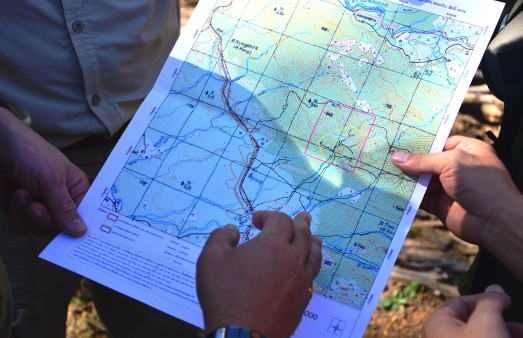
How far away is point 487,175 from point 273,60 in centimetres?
61

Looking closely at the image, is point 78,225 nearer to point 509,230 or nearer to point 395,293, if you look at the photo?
point 509,230

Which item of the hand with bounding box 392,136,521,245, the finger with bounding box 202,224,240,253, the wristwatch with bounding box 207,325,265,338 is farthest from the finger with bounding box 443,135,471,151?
the wristwatch with bounding box 207,325,265,338

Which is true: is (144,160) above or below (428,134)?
below

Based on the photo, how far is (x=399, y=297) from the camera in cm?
288

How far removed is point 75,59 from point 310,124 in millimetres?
702

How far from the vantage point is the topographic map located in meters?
1.49

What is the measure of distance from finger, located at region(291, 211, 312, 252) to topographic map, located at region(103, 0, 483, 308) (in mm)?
75

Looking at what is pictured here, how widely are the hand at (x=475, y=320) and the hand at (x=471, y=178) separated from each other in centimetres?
30

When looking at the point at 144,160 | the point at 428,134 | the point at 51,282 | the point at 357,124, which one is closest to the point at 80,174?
the point at 144,160

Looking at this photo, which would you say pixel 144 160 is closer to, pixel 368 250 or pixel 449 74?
pixel 368 250

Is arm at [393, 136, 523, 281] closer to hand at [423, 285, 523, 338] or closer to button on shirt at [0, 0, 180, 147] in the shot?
hand at [423, 285, 523, 338]

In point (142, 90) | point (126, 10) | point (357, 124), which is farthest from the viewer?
point (142, 90)

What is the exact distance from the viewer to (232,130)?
1.60m

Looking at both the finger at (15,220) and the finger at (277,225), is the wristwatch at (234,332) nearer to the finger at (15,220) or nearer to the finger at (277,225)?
the finger at (277,225)
